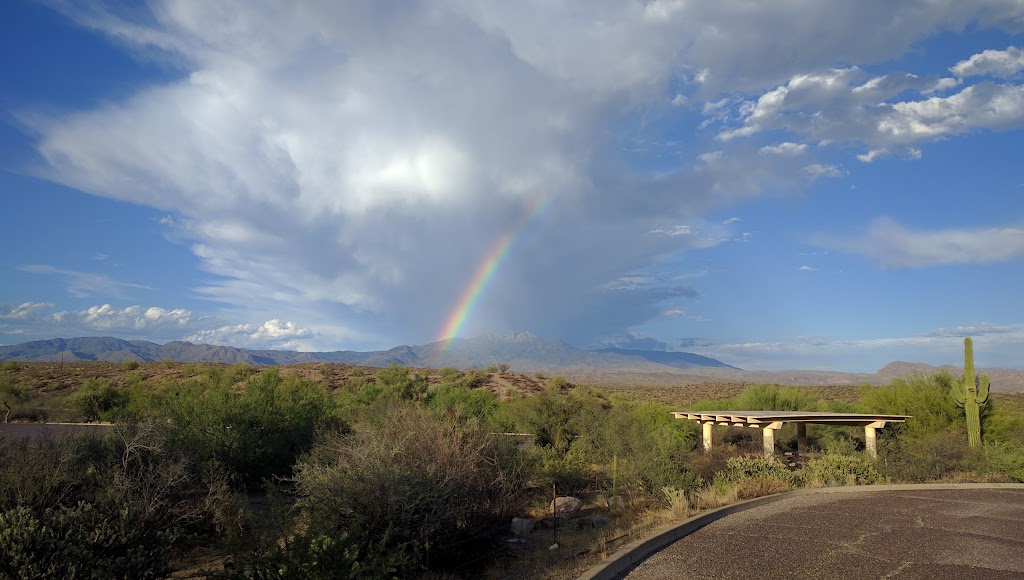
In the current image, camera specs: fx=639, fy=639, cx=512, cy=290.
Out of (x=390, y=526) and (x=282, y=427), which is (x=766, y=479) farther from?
(x=282, y=427)

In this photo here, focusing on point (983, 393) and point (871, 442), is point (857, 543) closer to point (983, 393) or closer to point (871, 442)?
point (871, 442)

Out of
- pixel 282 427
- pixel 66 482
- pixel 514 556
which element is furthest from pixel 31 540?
pixel 282 427

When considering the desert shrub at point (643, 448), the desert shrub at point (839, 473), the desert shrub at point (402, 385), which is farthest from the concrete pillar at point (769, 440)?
the desert shrub at point (402, 385)

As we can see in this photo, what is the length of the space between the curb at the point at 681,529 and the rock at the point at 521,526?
359cm

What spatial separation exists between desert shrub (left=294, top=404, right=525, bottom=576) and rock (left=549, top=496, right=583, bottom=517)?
3630 millimetres

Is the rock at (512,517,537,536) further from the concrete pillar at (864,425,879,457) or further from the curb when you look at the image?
the concrete pillar at (864,425,879,457)

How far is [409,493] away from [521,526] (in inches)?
192

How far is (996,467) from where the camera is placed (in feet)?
54.7

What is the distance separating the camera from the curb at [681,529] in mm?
8281

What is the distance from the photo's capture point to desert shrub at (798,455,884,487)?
1552 centimetres

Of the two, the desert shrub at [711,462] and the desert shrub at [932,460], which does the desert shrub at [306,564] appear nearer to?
the desert shrub at [711,462]

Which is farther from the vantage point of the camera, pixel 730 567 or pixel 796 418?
pixel 796 418

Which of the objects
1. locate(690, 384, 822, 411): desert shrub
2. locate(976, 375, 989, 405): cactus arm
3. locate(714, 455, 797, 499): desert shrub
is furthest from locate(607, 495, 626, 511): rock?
locate(690, 384, 822, 411): desert shrub

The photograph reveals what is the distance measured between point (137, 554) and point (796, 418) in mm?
18643
